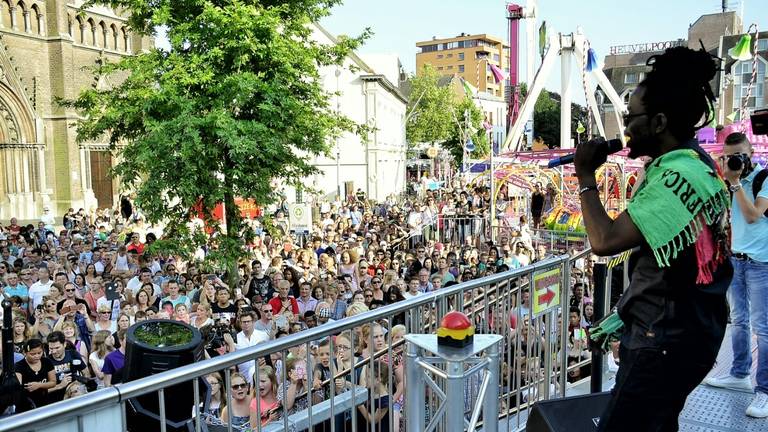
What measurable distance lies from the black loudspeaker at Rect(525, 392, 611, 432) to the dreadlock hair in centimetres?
169

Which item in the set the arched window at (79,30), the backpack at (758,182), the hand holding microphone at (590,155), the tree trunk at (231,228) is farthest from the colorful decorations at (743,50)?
the arched window at (79,30)

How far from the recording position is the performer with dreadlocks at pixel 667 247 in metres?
2.36

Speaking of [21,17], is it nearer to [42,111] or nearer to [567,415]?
[42,111]

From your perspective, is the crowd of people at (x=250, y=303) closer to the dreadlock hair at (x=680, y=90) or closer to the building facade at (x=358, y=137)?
the dreadlock hair at (x=680, y=90)

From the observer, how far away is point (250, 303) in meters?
11.0

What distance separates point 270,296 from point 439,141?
62.6 meters

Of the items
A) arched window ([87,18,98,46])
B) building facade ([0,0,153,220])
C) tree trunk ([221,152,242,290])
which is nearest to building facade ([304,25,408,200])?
arched window ([87,18,98,46])

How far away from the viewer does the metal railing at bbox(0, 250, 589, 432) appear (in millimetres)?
2148

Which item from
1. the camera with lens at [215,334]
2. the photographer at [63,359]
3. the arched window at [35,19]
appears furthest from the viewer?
the arched window at [35,19]

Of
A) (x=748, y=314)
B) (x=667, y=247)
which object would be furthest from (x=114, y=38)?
(x=667, y=247)

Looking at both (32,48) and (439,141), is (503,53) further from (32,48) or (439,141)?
(32,48)

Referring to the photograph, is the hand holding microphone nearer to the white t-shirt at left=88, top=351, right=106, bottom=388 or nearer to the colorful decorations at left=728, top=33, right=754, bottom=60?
the white t-shirt at left=88, top=351, right=106, bottom=388

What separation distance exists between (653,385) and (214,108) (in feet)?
37.4

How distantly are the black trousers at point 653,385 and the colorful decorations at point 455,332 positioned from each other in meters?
0.59
